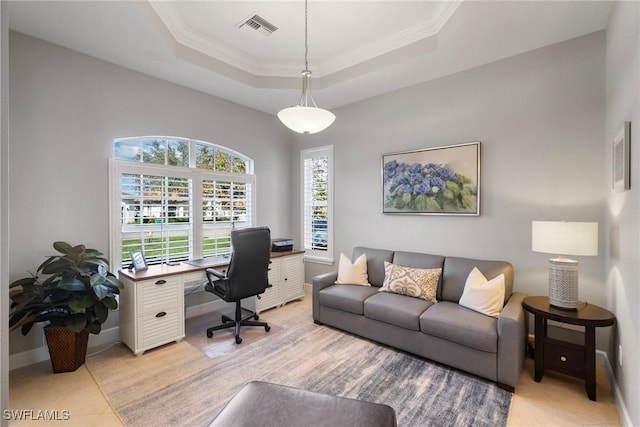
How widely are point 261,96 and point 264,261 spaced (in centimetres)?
225

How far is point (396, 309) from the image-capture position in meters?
2.71

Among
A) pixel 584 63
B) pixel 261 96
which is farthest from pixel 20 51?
pixel 584 63

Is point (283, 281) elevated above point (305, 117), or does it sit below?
below

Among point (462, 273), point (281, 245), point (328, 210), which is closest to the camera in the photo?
point (462, 273)

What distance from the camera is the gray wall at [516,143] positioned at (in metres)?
2.51

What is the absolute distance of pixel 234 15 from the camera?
262cm

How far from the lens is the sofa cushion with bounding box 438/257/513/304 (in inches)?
107

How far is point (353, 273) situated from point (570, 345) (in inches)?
79.8

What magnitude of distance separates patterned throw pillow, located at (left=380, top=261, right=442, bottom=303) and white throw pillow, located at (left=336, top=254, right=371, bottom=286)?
1.12 feet

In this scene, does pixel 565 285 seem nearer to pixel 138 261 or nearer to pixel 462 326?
pixel 462 326

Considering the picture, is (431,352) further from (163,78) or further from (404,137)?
(163,78)

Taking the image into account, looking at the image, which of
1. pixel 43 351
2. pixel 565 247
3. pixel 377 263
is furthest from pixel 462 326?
→ pixel 43 351

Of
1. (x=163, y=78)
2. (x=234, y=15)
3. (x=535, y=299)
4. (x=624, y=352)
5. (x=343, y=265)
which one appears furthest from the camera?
(x=343, y=265)

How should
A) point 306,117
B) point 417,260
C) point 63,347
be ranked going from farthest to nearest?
point 417,260
point 63,347
point 306,117
